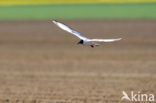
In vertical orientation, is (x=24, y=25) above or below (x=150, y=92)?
below

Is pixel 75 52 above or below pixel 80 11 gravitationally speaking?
above

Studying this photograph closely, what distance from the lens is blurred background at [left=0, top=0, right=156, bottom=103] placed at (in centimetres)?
1412

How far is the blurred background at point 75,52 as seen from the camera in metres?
14.1

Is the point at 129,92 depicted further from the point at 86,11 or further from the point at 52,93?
the point at 86,11

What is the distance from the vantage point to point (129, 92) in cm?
1374

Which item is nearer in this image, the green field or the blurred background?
the blurred background

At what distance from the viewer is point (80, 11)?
3020 cm

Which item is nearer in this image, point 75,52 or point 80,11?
point 75,52

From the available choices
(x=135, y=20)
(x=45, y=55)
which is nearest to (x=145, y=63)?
(x=45, y=55)

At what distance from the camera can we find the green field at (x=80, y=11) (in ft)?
95.8

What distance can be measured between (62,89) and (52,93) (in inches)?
28.8

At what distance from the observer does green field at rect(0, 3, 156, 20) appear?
29203mm

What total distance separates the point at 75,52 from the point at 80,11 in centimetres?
920

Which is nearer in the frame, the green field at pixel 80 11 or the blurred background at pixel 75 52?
the blurred background at pixel 75 52
